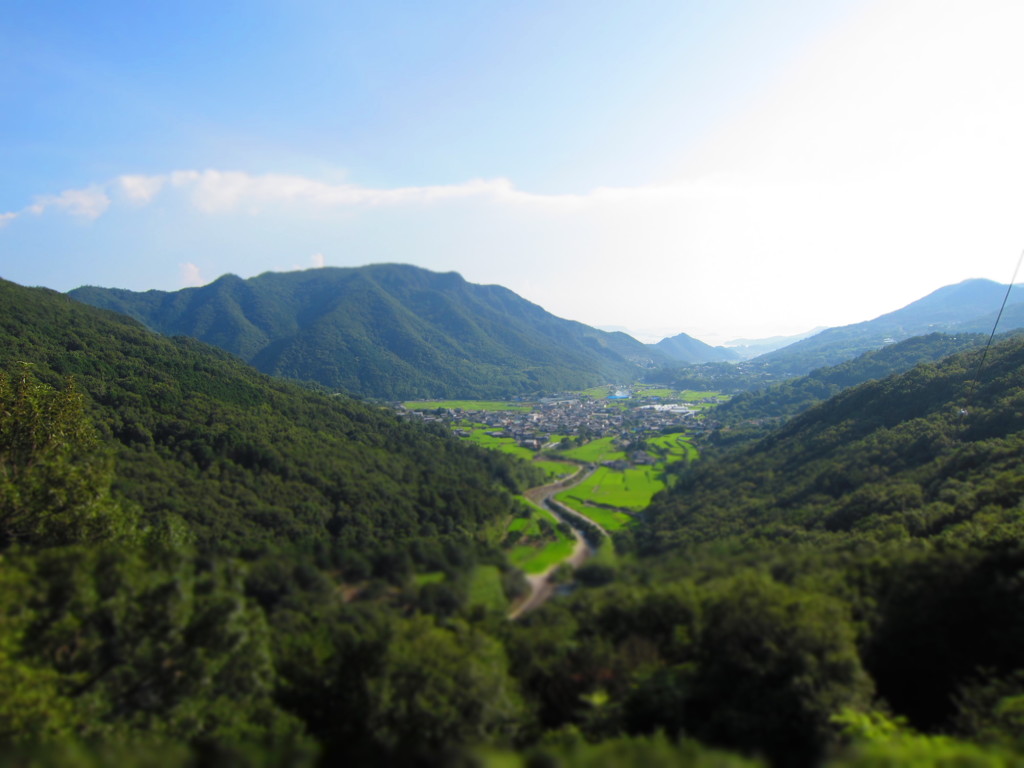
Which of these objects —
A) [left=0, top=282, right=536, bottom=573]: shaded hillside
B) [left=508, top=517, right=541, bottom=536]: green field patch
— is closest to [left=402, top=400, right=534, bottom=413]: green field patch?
[left=0, top=282, right=536, bottom=573]: shaded hillside

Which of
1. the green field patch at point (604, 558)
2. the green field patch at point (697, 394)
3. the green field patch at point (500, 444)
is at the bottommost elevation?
the green field patch at point (500, 444)

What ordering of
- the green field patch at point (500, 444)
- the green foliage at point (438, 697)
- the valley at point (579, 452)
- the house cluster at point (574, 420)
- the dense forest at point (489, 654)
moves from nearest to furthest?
the dense forest at point (489, 654) < the green foliage at point (438, 697) < the valley at point (579, 452) < the green field patch at point (500, 444) < the house cluster at point (574, 420)

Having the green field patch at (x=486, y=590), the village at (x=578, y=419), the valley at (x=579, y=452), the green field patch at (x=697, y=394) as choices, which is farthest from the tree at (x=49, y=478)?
the green field patch at (x=697, y=394)

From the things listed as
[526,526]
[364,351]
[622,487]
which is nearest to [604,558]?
[526,526]

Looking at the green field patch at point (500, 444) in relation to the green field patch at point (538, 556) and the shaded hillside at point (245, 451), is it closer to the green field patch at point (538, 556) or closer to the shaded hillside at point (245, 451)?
the shaded hillside at point (245, 451)

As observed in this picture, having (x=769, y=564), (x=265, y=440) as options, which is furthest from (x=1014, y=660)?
(x=265, y=440)
